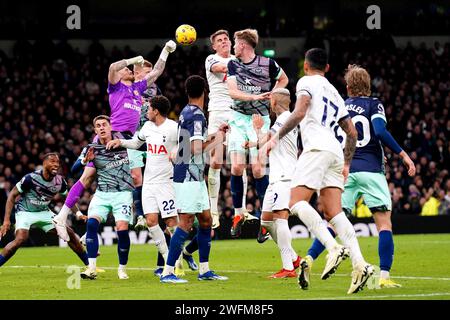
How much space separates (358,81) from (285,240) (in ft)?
9.17

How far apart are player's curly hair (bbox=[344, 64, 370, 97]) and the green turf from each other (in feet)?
8.76

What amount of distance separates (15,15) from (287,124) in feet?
100

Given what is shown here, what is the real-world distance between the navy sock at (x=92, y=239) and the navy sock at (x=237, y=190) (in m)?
2.47

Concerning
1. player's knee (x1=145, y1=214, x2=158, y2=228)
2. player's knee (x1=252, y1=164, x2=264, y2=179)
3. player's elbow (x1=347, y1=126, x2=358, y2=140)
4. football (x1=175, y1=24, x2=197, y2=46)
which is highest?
football (x1=175, y1=24, x2=197, y2=46)

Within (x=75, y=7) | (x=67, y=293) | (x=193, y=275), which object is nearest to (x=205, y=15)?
(x=75, y=7)

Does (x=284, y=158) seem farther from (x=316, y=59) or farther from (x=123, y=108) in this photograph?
(x=123, y=108)

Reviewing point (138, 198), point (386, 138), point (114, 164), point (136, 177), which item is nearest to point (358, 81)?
point (386, 138)

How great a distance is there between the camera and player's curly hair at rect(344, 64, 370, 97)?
1327 centimetres

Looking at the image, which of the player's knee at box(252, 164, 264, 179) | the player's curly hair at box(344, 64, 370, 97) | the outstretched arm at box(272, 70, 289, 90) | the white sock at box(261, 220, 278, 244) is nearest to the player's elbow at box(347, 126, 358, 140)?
the player's curly hair at box(344, 64, 370, 97)

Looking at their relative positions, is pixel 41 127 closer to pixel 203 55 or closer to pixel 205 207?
pixel 203 55

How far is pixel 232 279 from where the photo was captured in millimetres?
14719

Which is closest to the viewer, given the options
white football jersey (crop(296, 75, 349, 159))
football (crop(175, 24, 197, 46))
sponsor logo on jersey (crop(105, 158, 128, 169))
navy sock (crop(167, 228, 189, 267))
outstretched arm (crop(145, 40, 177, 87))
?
white football jersey (crop(296, 75, 349, 159))

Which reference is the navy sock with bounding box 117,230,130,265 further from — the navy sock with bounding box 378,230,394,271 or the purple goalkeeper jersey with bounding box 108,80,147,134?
the navy sock with bounding box 378,230,394,271

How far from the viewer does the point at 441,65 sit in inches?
1566
